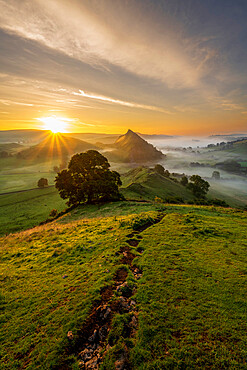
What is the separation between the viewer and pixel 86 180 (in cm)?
4525

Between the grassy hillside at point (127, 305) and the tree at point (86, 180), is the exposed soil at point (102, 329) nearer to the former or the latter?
the grassy hillside at point (127, 305)

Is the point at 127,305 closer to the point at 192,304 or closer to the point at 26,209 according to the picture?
the point at 192,304

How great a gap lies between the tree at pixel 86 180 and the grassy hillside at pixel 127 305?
1077 inches

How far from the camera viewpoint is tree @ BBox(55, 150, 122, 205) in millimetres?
44656

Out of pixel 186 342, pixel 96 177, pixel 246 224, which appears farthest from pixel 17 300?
pixel 96 177

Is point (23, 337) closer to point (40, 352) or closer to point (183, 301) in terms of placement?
point (40, 352)

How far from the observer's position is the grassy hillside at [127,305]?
734cm

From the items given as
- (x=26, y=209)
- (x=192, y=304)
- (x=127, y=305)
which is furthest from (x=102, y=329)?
(x=26, y=209)

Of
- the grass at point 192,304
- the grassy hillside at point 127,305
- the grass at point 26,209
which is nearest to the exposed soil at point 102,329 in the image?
the grassy hillside at point 127,305

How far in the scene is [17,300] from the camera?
10930 millimetres

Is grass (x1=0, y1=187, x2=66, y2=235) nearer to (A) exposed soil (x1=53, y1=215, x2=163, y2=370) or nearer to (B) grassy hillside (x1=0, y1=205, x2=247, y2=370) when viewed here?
(B) grassy hillside (x1=0, y1=205, x2=247, y2=370)

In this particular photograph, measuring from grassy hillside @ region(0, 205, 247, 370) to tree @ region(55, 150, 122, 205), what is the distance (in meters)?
27.4

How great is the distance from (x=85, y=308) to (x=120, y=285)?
2958mm

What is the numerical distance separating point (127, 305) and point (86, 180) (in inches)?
1507
